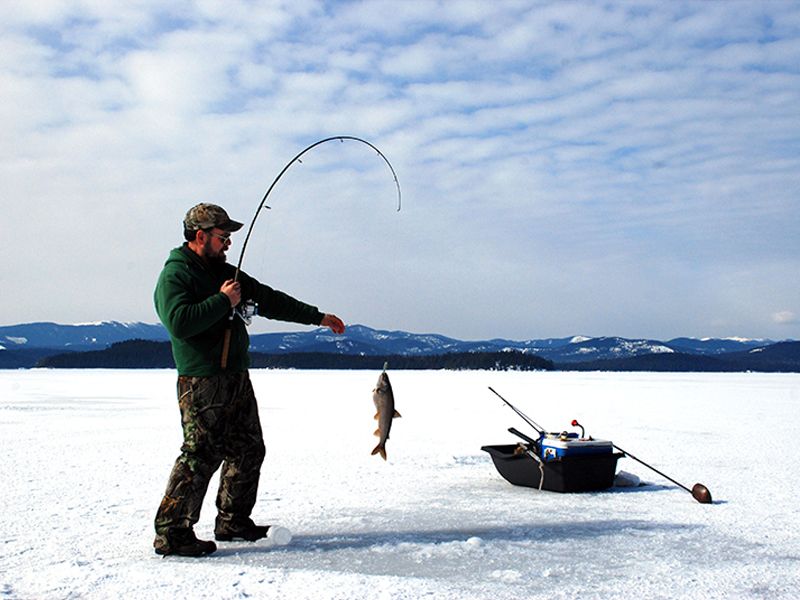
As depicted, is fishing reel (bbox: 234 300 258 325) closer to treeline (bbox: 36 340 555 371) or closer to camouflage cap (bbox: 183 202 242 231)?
camouflage cap (bbox: 183 202 242 231)

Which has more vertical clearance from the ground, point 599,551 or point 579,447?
point 579,447

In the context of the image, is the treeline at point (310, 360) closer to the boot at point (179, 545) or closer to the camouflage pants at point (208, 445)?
the camouflage pants at point (208, 445)

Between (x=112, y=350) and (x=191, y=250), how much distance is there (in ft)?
365

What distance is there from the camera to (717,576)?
124 inches

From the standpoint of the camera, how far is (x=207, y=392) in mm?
3270

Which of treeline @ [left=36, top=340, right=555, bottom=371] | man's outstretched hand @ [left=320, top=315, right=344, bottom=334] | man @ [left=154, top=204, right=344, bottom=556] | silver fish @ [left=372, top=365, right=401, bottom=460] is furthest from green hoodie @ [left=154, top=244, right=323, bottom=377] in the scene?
treeline @ [left=36, top=340, right=555, bottom=371]

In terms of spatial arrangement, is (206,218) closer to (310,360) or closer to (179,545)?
(179,545)

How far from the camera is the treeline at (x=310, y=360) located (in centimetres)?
8925

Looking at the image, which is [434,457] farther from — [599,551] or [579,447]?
[599,551]

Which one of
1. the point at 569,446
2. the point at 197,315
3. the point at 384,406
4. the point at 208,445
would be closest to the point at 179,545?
the point at 208,445

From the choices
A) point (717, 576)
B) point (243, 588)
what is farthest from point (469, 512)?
point (243, 588)

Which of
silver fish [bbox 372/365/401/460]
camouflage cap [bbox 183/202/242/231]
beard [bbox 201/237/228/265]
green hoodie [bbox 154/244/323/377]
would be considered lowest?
silver fish [bbox 372/365/401/460]

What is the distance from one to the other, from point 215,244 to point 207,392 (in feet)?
2.70

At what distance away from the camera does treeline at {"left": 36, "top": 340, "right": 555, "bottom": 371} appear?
3514 inches
